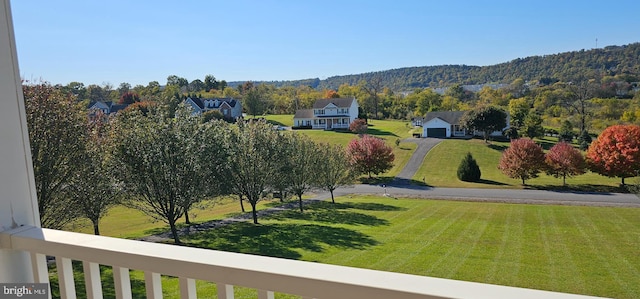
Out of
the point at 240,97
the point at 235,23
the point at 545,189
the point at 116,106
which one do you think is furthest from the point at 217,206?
the point at 545,189

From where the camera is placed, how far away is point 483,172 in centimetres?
179

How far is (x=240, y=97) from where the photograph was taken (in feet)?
6.84

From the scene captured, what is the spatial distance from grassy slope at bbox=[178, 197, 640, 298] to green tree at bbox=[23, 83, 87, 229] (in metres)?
0.66

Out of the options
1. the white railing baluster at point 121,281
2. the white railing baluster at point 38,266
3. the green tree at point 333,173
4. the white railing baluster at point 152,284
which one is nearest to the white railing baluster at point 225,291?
the white railing baluster at point 152,284

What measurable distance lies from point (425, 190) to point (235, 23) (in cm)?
122

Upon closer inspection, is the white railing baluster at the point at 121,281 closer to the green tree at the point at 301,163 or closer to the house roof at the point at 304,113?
the green tree at the point at 301,163

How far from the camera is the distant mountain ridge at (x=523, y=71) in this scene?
1.46 metres

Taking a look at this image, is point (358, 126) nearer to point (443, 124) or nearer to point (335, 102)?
point (335, 102)

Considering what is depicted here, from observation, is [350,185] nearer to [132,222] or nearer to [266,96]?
[266,96]

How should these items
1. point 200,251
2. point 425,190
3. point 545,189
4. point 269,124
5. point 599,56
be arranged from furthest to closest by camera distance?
point 269,124 < point 425,190 < point 545,189 < point 599,56 < point 200,251

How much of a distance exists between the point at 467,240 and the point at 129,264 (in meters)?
1.17

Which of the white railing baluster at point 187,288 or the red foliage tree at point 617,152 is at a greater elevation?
the red foliage tree at point 617,152

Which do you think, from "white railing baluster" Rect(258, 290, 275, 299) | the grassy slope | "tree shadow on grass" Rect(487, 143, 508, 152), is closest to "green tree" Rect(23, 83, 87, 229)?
the grassy slope

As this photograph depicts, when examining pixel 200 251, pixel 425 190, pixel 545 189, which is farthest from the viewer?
pixel 425 190
